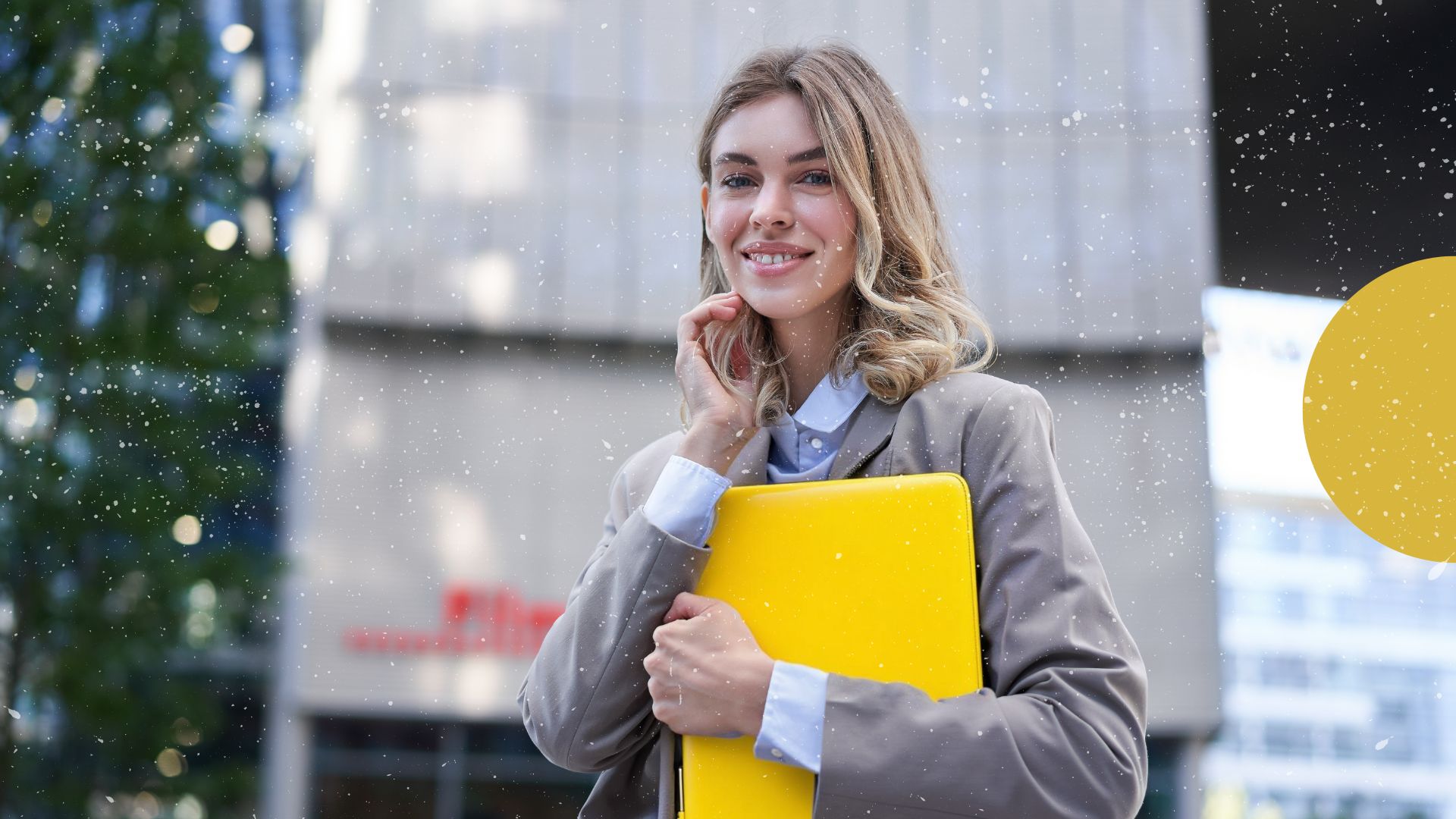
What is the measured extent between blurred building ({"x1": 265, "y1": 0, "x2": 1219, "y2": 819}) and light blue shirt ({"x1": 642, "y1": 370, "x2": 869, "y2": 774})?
456cm

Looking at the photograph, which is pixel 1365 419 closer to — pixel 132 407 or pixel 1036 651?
pixel 1036 651

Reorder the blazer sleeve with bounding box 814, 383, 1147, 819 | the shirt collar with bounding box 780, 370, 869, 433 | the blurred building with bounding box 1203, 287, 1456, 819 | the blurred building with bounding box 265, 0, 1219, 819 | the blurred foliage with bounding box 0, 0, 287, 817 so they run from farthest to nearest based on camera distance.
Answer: the blurred building with bounding box 265, 0, 1219, 819
the blurred building with bounding box 1203, 287, 1456, 819
the blurred foliage with bounding box 0, 0, 287, 817
the shirt collar with bounding box 780, 370, 869, 433
the blazer sleeve with bounding box 814, 383, 1147, 819

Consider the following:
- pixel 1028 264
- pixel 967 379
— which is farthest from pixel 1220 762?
pixel 967 379

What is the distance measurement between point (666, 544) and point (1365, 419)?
2.45 meters

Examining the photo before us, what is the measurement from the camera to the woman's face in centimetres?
113

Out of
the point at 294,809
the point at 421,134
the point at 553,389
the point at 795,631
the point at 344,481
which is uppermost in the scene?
the point at 421,134

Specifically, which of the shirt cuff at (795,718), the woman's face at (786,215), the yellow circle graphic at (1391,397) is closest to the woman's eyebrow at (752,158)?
the woman's face at (786,215)

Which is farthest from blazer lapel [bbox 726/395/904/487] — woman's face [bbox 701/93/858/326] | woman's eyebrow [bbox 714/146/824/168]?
woman's eyebrow [bbox 714/146/824/168]

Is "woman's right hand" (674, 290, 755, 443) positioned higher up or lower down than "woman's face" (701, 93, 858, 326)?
lower down

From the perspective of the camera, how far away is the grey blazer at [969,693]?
90 centimetres

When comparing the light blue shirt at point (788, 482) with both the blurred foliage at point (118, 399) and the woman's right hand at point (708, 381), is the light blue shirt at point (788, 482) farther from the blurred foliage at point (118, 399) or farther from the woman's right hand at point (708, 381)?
the blurred foliage at point (118, 399)

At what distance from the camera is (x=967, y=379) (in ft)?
3.47

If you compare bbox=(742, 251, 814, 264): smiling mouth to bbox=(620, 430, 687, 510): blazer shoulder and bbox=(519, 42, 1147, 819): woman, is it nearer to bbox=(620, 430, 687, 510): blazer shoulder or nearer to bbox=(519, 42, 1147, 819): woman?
bbox=(519, 42, 1147, 819): woman

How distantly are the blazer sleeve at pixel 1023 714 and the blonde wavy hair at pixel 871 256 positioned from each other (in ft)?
0.57
